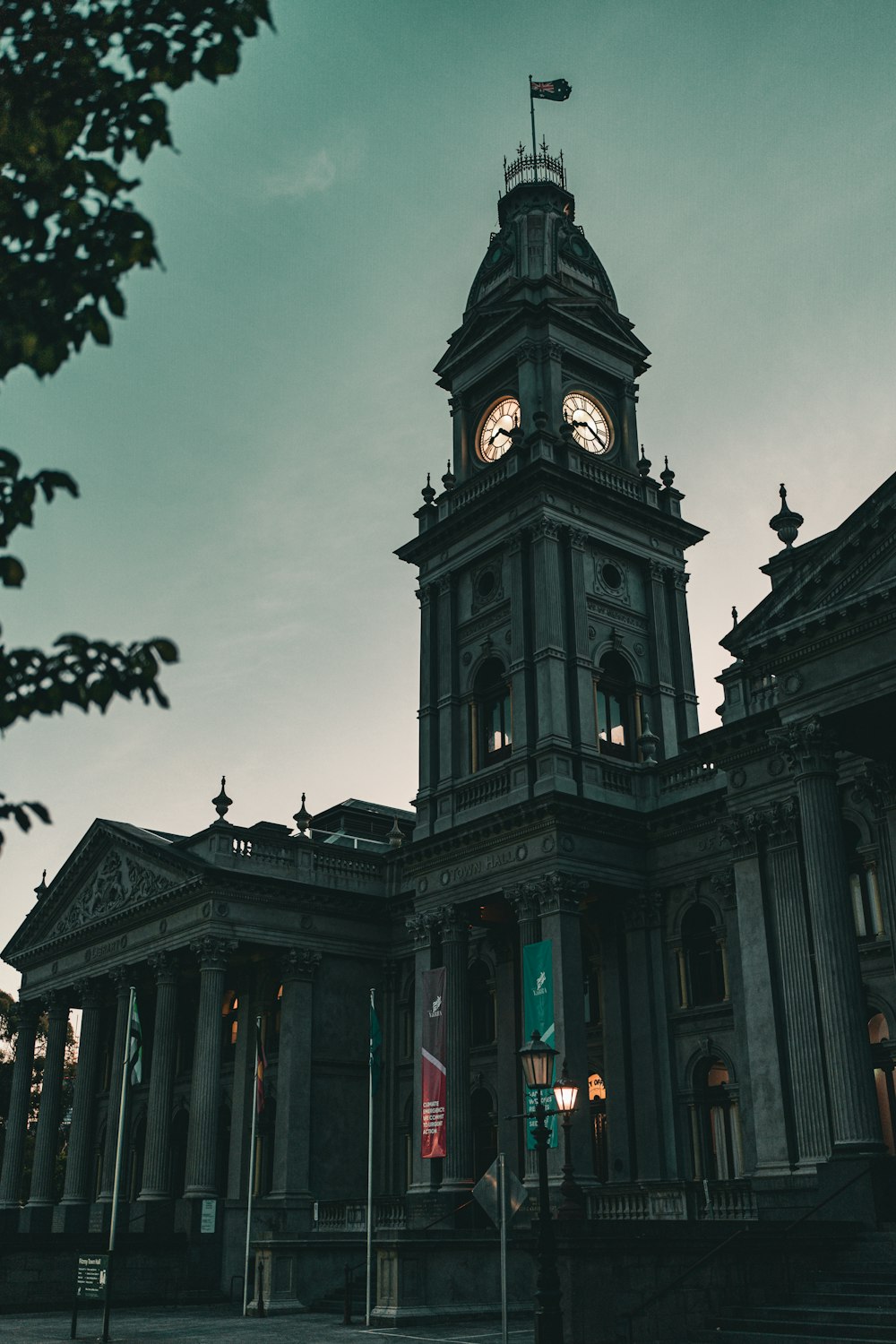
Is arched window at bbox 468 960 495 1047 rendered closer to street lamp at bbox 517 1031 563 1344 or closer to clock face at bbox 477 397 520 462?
clock face at bbox 477 397 520 462

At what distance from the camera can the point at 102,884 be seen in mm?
51500

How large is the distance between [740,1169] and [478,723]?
15.7 m

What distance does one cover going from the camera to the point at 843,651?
25.0 metres

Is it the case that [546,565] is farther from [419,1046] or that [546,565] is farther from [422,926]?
[419,1046]

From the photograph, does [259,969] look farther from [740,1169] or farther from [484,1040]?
[740,1169]

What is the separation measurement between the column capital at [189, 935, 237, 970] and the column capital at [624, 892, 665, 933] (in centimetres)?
1381

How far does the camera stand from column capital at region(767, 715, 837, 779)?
25.4 meters

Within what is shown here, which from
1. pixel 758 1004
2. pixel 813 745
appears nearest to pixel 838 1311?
pixel 813 745

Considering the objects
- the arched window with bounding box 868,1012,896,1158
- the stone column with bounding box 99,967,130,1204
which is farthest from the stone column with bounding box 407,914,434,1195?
the arched window with bounding box 868,1012,896,1158

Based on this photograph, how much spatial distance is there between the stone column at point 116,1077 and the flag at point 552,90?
37.8m

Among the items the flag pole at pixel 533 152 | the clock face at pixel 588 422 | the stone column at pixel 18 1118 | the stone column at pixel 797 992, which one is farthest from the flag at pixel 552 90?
the stone column at pixel 18 1118

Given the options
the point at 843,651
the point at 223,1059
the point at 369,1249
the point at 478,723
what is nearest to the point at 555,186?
the point at 478,723

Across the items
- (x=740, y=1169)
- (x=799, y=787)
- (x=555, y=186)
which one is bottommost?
(x=740, y=1169)

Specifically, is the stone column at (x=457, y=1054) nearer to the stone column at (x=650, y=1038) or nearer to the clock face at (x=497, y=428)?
the stone column at (x=650, y=1038)
